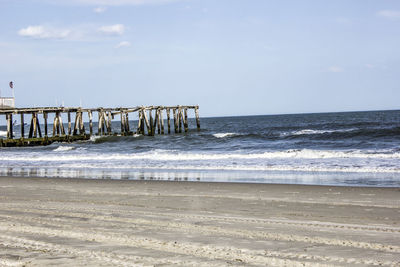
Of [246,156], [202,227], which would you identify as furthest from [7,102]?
[202,227]

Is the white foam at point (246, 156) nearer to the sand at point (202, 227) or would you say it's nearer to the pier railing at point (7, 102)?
the sand at point (202, 227)

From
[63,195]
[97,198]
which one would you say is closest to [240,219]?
[97,198]

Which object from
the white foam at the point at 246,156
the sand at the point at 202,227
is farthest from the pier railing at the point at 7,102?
the sand at the point at 202,227

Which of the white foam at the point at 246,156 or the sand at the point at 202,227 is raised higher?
the sand at the point at 202,227

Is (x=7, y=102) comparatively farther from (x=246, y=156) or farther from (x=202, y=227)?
(x=202, y=227)

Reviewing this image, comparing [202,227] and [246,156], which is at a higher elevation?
[202,227]

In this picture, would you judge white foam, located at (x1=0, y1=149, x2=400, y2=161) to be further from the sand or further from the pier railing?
the pier railing

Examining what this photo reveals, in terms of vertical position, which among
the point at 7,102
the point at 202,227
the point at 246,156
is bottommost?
the point at 246,156

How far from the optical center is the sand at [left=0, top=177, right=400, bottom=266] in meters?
4.71

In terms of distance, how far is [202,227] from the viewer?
20.6 feet

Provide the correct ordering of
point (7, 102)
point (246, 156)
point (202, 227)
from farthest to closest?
point (7, 102)
point (246, 156)
point (202, 227)

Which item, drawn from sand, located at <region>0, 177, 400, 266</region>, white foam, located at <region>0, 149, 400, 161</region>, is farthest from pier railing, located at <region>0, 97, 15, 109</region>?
sand, located at <region>0, 177, 400, 266</region>

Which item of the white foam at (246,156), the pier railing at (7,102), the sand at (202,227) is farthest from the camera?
the pier railing at (7,102)

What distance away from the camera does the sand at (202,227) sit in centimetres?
471
